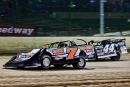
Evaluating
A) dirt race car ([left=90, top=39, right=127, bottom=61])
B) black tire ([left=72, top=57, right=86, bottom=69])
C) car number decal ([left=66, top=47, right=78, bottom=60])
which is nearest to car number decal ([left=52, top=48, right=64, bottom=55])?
car number decal ([left=66, top=47, right=78, bottom=60])

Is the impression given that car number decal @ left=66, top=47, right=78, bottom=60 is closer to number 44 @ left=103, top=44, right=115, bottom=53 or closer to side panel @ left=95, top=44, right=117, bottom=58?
side panel @ left=95, top=44, right=117, bottom=58

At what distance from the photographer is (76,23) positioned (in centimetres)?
2239

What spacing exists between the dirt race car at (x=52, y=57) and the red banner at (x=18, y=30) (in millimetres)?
6649

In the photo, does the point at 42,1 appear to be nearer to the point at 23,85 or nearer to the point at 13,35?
the point at 13,35

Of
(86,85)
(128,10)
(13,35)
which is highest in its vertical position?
(128,10)

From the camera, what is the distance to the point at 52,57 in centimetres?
1385

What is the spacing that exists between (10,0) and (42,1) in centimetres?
179

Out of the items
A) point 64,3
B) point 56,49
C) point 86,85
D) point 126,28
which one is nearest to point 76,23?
point 64,3

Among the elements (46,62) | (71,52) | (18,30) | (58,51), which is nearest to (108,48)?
(71,52)

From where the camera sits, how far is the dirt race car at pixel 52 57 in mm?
13469

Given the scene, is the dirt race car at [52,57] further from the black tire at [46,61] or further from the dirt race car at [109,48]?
the dirt race car at [109,48]

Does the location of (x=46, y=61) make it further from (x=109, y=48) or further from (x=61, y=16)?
(x=61, y=16)

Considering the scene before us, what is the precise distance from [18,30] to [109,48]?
206 inches

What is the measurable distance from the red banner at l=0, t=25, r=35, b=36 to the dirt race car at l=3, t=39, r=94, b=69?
6.65 metres
